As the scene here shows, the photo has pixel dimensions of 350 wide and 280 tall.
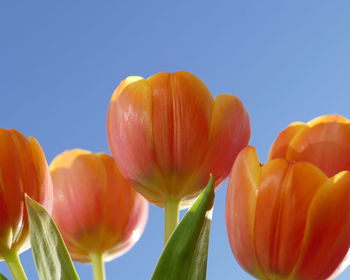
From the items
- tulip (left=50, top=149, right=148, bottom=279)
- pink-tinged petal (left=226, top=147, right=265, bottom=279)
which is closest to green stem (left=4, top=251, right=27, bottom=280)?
tulip (left=50, top=149, right=148, bottom=279)

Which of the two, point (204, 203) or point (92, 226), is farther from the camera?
point (92, 226)

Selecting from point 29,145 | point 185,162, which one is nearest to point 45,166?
point 29,145

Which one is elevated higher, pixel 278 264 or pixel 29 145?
pixel 29 145

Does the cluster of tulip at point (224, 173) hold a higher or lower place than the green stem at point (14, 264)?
higher

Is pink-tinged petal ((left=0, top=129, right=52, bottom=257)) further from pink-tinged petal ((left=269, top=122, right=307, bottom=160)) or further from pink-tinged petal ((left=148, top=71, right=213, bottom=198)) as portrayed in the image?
pink-tinged petal ((left=269, top=122, right=307, bottom=160))

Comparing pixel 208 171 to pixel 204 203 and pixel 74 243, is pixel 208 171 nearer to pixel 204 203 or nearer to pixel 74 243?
pixel 204 203

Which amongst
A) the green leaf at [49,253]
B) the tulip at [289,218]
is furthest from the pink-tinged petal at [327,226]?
the green leaf at [49,253]

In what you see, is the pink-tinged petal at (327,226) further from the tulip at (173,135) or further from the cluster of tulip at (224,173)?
the tulip at (173,135)
